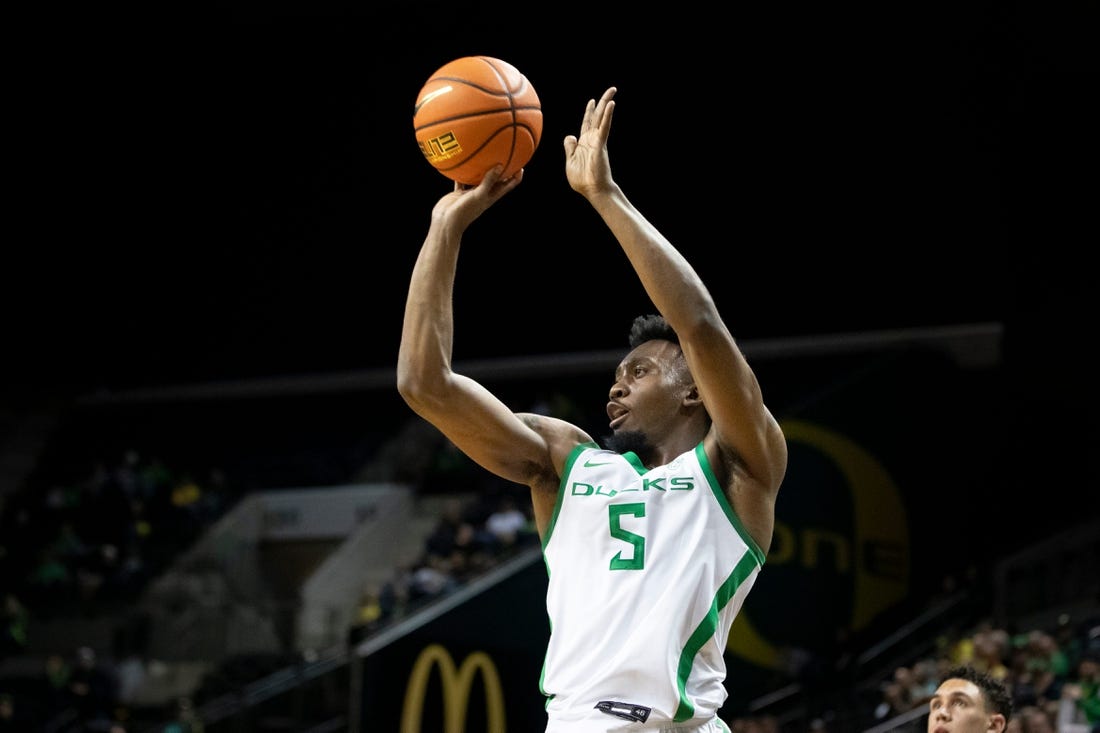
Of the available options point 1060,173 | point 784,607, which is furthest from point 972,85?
point 784,607

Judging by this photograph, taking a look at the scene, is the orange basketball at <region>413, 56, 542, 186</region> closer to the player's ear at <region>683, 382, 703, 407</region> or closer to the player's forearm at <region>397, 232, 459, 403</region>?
the player's forearm at <region>397, 232, 459, 403</region>

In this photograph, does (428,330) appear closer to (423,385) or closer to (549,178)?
(423,385)

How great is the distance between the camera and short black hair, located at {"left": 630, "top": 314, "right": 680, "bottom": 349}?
148 inches

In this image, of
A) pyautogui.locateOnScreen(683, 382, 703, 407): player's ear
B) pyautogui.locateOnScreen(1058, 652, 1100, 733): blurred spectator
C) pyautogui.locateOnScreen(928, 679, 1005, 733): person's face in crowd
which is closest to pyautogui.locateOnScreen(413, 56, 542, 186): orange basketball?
pyautogui.locateOnScreen(683, 382, 703, 407): player's ear

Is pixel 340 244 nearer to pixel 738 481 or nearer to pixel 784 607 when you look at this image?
pixel 784 607

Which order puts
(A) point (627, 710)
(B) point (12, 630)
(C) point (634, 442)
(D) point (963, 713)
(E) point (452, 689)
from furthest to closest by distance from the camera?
(B) point (12, 630) → (E) point (452, 689) → (D) point (963, 713) → (C) point (634, 442) → (A) point (627, 710)

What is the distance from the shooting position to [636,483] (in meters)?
3.42

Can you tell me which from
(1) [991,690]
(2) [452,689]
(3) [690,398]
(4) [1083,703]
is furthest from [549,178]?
(3) [690,398]

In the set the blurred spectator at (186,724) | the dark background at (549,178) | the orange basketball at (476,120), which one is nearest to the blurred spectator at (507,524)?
the dark background at (549,178)

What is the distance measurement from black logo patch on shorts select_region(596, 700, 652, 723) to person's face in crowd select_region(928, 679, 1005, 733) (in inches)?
73.8

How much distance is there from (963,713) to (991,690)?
137 mm

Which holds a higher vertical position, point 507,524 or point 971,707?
point 971,707

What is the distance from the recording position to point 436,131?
384 cm

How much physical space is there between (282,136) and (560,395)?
4.66m
